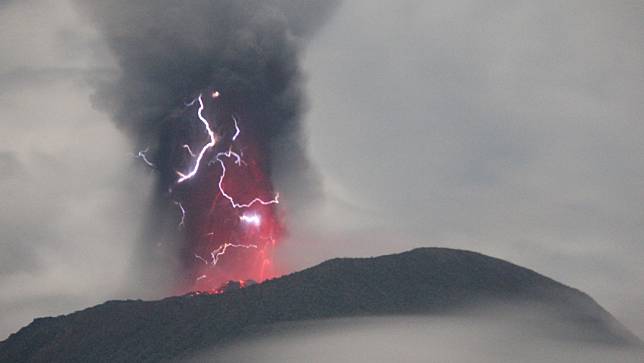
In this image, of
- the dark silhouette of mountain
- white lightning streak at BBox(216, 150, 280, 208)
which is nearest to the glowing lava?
white lightning streak at BBox(216, 150, 280, 208)

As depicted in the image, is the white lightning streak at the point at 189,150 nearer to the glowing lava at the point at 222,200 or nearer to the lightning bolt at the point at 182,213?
the glowing lava at the point at 222,200

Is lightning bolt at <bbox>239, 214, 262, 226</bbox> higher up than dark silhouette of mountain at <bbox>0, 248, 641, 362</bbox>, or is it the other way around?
lightning bolt at <bbox>239, 214, 262, 226</bbox>

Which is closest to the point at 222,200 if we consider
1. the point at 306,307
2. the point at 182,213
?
the point at 182,213

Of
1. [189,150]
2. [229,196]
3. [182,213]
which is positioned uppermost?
[189,150]

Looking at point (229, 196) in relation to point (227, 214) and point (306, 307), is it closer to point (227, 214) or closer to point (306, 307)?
point (227, 214)

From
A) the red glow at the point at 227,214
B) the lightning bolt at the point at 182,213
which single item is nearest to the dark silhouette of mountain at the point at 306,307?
the red glow at the point at 227,214

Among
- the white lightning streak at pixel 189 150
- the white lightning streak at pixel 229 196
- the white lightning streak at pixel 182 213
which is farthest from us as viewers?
the white lightning streak at pixel 189 150

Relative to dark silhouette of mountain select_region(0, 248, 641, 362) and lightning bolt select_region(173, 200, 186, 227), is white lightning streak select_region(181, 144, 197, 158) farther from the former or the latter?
dark silhouette of mountain select_region(0, 248, 641, 362)

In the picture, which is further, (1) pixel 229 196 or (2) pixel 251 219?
(1) pixel 229 196

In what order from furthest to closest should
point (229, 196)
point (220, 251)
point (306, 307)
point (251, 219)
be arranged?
point (229, 196)
point (251, 219)
point (220, 251)
point (306, 307)
